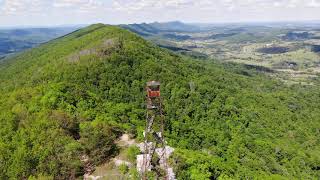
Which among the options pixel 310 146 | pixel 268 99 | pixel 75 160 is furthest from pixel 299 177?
pixel 75 160

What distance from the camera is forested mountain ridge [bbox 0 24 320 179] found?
6162cm

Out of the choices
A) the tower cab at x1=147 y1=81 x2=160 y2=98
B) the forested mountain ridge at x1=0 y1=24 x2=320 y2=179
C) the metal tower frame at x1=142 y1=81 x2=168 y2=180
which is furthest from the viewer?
the forested mountain ridge at x1=0 y1=24 x2=320 y2=179

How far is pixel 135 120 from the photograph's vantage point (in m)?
95.9

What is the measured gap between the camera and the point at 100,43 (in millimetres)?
168000

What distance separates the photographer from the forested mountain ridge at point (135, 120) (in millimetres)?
61625

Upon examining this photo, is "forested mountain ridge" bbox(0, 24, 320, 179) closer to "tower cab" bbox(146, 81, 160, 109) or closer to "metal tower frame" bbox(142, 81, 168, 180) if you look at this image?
"metal tower frame" bbox(142, 81, 168, 180)

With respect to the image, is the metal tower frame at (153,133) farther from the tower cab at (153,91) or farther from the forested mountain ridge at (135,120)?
the forested mountain ridge at (135,120)

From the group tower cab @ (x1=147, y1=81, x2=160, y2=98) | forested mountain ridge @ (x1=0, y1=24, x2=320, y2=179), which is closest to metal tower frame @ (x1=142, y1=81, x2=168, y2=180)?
tower cab @ (x1=147, y1=81, x2=160, y2=98)

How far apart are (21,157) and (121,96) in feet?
248

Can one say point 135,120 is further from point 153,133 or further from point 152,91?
point 152,91

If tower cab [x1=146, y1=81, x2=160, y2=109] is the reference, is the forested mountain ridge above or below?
below

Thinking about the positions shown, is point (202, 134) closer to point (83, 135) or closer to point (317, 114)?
point (83, 135)

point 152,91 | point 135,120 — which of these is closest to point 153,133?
point 152,91

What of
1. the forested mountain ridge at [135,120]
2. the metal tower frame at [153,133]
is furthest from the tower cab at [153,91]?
the forested mountain ridge at [135,120]
